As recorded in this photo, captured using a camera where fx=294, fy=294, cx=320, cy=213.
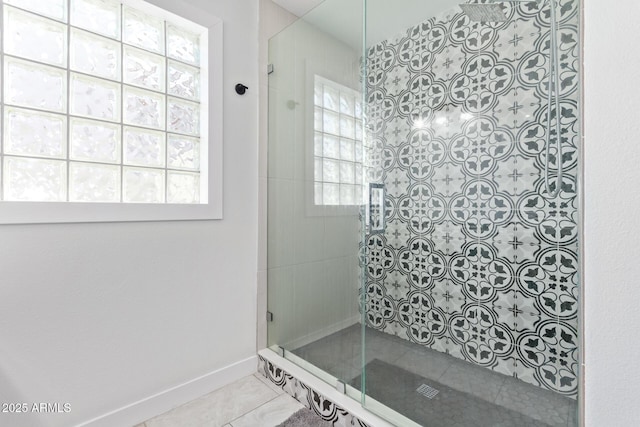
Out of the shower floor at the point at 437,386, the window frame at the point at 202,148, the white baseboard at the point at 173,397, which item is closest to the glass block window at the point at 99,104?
the window frame at the point at 202,148

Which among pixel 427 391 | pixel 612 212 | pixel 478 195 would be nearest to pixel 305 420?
pixel 427 391

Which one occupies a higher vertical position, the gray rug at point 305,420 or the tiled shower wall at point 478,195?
the tiled shower wall at point 478,195

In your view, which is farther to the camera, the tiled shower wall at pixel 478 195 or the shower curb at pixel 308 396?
the shower curb at pixel 308 396

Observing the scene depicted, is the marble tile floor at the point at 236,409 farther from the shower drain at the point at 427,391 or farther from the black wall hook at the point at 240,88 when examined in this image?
the black wall hook at the point at 240,88

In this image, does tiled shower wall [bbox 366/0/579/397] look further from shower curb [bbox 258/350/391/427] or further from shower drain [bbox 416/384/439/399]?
shower curb [bbox 258/350/391/427]

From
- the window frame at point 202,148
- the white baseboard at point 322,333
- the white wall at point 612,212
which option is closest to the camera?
the white wall at point 612,212

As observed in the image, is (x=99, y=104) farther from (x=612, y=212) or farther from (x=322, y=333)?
(x=612, y=212)

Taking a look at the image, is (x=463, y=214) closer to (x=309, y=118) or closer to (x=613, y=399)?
(x=613, y=399)

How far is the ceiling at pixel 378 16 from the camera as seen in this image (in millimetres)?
1464

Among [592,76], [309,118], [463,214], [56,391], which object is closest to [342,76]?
[309,118]

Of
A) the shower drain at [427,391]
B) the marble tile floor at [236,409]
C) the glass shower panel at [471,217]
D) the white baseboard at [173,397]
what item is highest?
the glass shower panel at [471,217]

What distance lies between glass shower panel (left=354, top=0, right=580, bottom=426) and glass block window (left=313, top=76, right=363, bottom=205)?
0.23 feet

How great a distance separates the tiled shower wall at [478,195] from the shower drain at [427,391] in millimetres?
200

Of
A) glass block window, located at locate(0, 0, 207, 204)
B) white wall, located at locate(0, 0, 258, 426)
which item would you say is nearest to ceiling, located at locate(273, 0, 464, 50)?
white wall, located at locate(0, 0, 258, 426)
